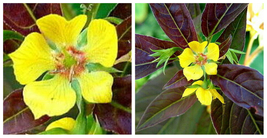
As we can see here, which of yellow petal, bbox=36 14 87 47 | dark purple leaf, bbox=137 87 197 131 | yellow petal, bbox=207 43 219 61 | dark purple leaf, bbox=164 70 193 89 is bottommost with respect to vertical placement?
dark purple leaf, bbox=137 87 197 131

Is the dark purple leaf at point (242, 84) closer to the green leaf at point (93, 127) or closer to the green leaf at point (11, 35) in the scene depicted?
the green leaf at point (93, 127)

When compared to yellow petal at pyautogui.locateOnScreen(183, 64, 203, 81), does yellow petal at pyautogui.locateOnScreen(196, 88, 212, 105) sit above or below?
below

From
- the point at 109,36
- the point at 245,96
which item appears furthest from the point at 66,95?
the point at 245,96

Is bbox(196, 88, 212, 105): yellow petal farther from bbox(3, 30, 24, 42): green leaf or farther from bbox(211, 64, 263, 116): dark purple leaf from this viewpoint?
bbox(3, 30, 24, 42): green leaf

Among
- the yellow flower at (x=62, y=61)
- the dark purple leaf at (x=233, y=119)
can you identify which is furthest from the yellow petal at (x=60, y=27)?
the dark purple leaf at (x=233, y=119)

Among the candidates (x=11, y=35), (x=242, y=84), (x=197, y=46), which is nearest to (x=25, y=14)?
(x=11, y=35)

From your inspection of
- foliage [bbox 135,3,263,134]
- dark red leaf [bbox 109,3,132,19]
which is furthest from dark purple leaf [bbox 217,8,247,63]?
dark red leaf [bbox 109,3,132,19]

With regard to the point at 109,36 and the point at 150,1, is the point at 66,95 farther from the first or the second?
the point at 150,1

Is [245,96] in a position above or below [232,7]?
below
